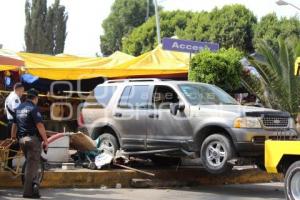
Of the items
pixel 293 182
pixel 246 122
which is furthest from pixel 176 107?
pixel 293 182

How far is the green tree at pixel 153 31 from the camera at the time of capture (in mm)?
50591

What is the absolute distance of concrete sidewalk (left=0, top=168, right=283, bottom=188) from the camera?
37.7 ft

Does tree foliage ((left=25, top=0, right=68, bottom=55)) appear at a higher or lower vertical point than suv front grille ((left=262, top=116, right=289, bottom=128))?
higher

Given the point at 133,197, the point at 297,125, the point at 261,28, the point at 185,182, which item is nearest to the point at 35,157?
the point at 133,197

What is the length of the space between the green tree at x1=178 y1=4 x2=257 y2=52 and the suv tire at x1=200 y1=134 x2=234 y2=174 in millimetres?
32757

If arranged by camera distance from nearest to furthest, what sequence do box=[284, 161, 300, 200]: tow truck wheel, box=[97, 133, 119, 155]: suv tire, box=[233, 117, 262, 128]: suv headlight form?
box=[284, 161, 300, 200]: tow truck wheel < box=[233, 117, 262, 128]: suv headlight < box=[97, 133, 119, 155]: suv tire

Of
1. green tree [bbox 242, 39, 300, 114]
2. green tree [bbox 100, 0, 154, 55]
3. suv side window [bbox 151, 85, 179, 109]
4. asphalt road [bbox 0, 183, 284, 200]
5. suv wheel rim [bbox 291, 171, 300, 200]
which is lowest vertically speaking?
asphalt road [bbox 0, 183, 284, 200]

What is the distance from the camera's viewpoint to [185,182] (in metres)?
12.8

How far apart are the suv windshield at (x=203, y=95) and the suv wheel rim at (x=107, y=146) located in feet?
6.96

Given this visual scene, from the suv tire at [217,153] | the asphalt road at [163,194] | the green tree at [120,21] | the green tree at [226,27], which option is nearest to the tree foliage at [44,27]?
the green tree at [226,27]

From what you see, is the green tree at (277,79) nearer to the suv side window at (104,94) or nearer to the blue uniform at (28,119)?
the suv side window at (104,94)

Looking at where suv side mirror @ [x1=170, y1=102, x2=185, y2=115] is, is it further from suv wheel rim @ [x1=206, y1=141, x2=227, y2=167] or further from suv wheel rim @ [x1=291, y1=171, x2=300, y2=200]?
suv wheel rim @ [x1=291, y1=171, x2=300, y2=200]

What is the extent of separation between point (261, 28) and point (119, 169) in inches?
1271

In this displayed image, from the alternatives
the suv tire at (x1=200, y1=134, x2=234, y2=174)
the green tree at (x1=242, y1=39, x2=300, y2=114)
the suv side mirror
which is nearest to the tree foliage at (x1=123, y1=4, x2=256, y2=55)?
the green tree at (x1=242, y1=39, x2=300, y2=114)
